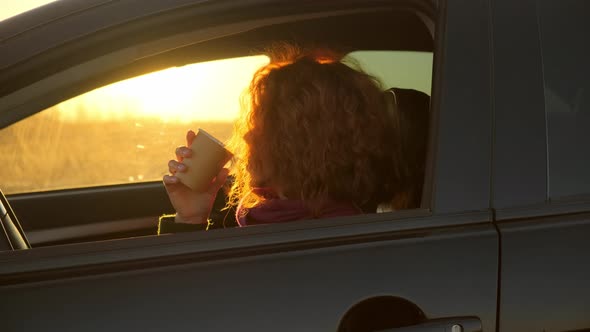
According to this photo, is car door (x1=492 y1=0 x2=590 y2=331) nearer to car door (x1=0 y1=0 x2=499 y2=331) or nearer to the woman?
car door (x1=0 y1=0 x2=499 y2=331)

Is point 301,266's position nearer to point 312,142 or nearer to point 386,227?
point 386,227

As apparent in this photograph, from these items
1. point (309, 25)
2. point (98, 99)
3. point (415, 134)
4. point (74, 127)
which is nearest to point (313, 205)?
point (415, 134)

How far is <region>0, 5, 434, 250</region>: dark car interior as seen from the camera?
1.84 metres

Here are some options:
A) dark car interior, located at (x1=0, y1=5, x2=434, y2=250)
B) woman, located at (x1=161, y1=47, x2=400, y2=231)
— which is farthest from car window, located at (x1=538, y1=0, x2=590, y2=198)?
woman, located at (x1=161, y1=47, x2=400, y2=231)

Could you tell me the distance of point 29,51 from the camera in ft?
4.91

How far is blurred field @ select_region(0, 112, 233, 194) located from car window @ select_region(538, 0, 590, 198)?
A: 1.00 m

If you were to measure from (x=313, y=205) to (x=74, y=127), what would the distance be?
3.93ft

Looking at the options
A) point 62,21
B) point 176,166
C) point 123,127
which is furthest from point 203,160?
point 123,127

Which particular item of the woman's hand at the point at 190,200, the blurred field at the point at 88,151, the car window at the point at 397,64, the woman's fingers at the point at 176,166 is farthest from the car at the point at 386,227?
the blurred field at the point at 88,151

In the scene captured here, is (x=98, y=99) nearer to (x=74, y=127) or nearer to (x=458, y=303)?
(x=74, y=127)

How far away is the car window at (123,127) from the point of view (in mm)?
2215

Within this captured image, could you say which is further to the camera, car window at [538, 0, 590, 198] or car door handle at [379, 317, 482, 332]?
car window at [538, 0, 590, 198]

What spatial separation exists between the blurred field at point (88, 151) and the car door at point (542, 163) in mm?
972

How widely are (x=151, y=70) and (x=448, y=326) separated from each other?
3.02 feet
